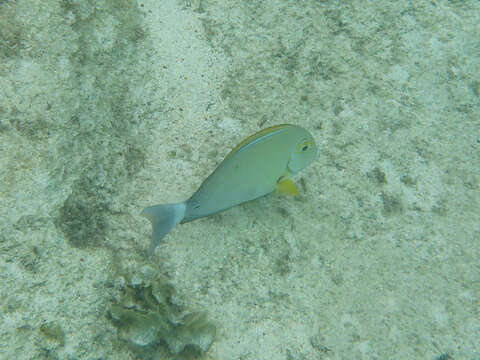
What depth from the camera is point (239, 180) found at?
6.29 feet

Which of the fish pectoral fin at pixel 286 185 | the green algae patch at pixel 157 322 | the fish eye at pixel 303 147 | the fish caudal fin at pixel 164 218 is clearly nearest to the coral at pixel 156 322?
the green algae patch at pixel 157 322

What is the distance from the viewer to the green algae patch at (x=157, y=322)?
76.9 inches

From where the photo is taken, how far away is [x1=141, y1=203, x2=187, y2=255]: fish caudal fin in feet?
5.98

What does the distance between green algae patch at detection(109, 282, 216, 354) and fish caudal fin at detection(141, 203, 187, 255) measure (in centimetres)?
49

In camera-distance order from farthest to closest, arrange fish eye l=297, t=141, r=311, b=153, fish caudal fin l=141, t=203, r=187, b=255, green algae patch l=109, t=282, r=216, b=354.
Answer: fish eye l=297, t=141, r=311, b=153 → green algae patch l=109, t=282, r=216, b=354 → fish caudal fin l=141, t=203, r=187, b=255

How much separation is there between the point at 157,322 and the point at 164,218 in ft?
2.45

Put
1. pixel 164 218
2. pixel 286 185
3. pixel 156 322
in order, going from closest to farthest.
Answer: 1. pixel 164 218
2. pixel 156 322
3. pixel 286 185

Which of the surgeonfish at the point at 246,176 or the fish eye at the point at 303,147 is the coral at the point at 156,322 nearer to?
the surgeonfish at the point at 246,176

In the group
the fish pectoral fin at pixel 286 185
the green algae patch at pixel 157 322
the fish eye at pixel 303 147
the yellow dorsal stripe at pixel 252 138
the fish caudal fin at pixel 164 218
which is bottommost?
the green algae patch at pixel 157 322

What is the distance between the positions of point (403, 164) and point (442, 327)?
1.35 metres

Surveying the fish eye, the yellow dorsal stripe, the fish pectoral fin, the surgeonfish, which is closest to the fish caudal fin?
the surgeonfish

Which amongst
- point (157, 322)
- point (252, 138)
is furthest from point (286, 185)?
point (157, 322)

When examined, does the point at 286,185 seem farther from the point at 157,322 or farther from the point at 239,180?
the point at 157,322

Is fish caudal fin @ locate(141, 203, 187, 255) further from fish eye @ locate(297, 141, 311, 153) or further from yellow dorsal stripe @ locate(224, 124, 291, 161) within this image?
fish eye @ locate(297, 141, 311, 153)
